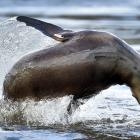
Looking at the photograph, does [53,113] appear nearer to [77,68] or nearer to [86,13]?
[77,68]

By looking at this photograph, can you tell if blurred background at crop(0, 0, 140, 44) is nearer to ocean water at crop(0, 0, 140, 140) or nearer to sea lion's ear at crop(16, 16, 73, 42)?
ocean water at crop(0, 0, 140, 140)

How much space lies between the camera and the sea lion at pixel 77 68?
784 cm

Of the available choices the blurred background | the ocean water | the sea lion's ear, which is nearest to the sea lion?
the sea lion's ear

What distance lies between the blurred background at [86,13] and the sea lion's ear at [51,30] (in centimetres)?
650

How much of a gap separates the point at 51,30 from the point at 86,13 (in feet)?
38.7

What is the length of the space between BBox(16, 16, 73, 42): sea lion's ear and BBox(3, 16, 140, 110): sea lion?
1 centimetres

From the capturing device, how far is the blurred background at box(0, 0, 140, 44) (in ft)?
55.7

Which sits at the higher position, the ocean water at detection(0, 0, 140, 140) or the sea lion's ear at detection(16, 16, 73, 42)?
the sea lion's ear at detection(16, 16, 73, 42)

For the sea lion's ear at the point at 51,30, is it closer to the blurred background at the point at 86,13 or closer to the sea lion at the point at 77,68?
the sea lion at the point at 77,68

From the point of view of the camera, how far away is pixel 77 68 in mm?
7844

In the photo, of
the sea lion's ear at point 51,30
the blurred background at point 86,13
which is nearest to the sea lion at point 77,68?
the sea lion's ear at point 51,30

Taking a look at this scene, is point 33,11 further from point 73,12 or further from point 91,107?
point 91,107

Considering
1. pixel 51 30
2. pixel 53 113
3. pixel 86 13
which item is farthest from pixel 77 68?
pixel 86 13

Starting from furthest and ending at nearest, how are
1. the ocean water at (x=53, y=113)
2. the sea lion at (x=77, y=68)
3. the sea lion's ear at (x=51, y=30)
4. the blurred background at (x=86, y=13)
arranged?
the blurred background at (x=86, y=13), the sea lion's ear at (x=51, y=30), the sea lion at (x=77, y=68), the ocean water at (x=53, y=113)
